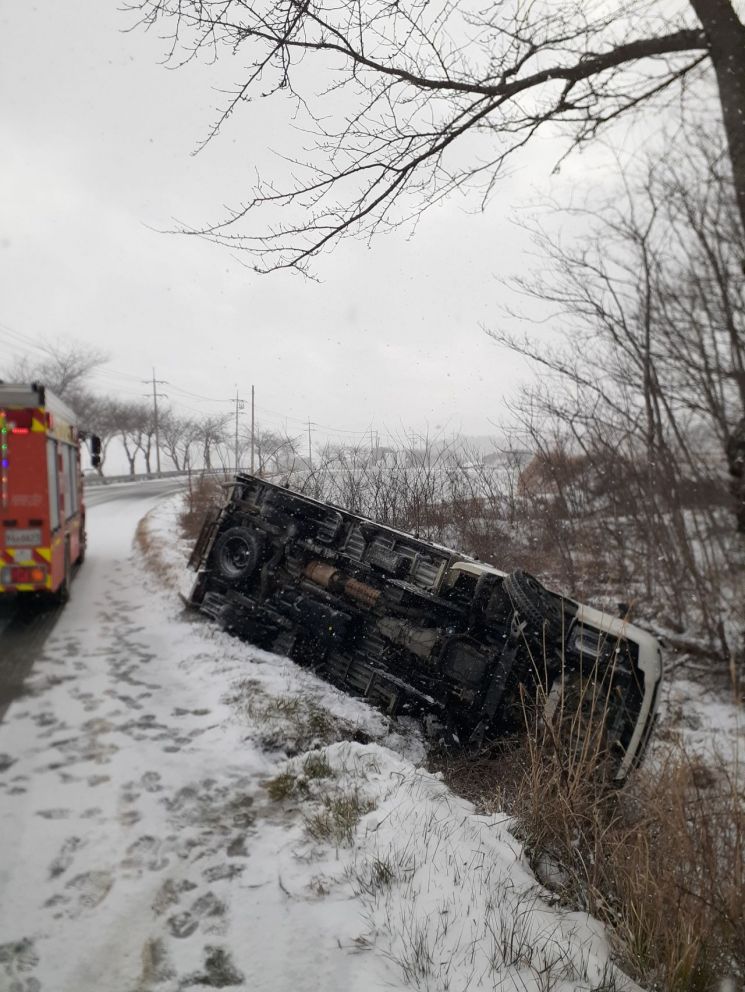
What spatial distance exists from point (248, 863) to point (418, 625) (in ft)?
8.58

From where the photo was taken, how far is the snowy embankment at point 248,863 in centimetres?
218

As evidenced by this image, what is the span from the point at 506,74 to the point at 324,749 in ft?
14.7

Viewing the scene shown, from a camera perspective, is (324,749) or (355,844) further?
(324,749)

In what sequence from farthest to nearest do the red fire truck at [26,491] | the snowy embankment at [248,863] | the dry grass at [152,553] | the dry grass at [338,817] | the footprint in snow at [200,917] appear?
1. the dry grass at [152,553]
2. the red fire truck at [26,491]
3. the dry grass at [338,817]
4. the footprint in snow at [200,917]
5. the snowy embankment at [248,863]

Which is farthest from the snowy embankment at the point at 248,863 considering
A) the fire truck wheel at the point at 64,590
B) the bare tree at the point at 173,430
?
the bare tree at the point at 173,430

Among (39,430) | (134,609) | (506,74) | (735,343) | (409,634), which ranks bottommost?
(134,609)

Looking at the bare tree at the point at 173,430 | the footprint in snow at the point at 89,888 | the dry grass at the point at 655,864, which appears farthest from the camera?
the bare tree at the point at 173,430

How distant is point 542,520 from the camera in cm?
949

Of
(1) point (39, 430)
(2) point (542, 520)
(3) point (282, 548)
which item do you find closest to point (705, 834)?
(3) point (282, 548)

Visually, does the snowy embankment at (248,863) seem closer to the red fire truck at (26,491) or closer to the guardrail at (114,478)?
the red fire truck at (26,491)

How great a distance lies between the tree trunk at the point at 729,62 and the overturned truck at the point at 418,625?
2.99m

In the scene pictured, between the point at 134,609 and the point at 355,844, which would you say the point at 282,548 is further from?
the point at 355,844

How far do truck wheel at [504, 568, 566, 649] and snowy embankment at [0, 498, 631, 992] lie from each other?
136 centimetres

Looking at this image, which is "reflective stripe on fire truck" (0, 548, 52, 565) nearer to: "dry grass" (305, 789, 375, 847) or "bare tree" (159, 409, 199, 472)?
"dry grass" (305, 789, 375, 847)
